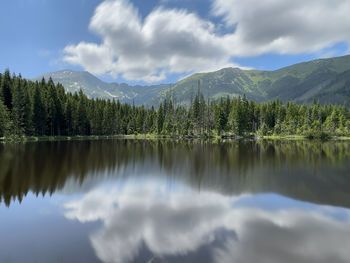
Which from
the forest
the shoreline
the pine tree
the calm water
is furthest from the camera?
the forest

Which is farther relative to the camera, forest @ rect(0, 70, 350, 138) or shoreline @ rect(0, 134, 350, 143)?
forest @ rect(0, 70, 350, 138)

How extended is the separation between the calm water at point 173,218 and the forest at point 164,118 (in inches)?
2988

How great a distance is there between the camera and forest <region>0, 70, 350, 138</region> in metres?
87.3

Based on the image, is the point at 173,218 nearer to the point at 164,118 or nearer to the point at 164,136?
the point at 164,136

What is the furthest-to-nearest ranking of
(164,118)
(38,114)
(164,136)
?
1. (164,118)
2. (164,136)
3. (38,114)

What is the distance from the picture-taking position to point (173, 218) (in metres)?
12.5

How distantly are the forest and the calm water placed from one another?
7589cm

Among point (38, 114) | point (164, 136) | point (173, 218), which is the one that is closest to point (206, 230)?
point (173, 218)

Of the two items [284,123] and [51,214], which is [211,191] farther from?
[284,123]

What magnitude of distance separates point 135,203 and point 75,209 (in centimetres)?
376

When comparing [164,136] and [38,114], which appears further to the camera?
[164,136]

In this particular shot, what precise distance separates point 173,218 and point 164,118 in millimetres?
120088

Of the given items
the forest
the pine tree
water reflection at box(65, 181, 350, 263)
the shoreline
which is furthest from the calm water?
the forest

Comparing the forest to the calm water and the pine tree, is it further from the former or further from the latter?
the calm water
